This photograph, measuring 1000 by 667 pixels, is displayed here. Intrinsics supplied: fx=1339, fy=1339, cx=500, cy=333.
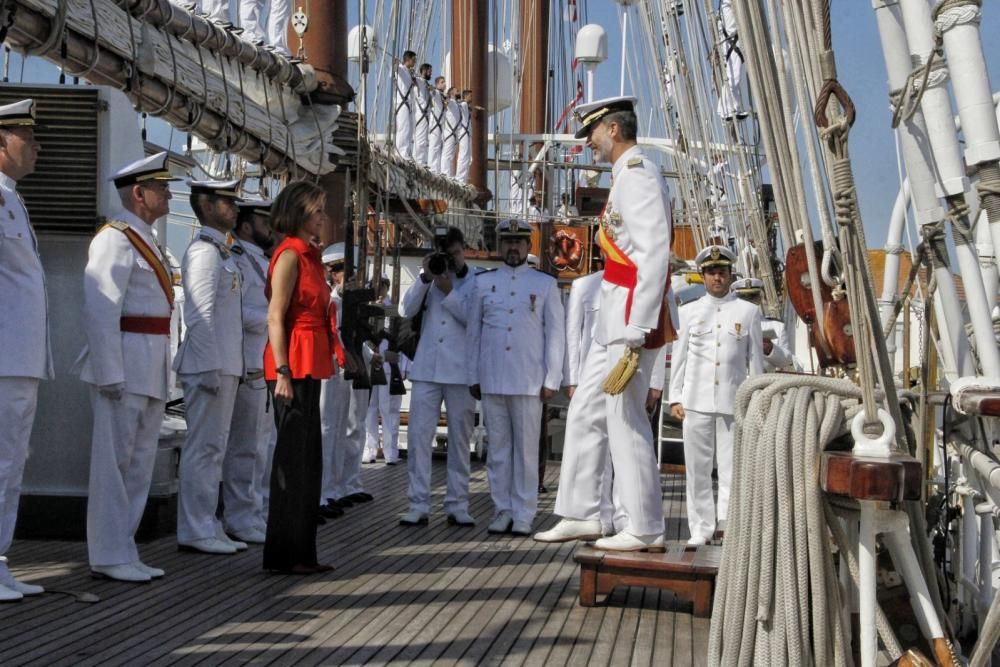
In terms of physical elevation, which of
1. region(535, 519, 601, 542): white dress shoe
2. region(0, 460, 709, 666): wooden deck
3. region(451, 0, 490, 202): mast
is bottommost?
region(0, 460, 709, 666): wooden deck

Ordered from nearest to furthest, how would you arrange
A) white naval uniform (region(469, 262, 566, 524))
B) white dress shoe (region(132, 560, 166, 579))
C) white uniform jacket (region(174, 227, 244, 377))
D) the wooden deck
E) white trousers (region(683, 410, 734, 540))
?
1. the wooden deck
2. white dress shoe (region(132, 560, 166, 579))
3. white uniform jacket (region(174, 227, 244, 377))
4. white trousers (region(683, 410, 734, 540))
5. white naval uniform (region(469, 262, 566, 524))

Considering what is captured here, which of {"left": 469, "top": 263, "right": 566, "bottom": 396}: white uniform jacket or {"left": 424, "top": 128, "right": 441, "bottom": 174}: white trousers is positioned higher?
{"left": 424, "top": 128, "right": 441, "bottom": 174}: white trousers

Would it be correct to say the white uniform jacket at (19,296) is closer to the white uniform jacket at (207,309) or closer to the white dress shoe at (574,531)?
the white uniform jacket at (207,309)

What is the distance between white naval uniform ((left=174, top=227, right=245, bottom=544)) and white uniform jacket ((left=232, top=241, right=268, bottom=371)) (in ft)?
1.36

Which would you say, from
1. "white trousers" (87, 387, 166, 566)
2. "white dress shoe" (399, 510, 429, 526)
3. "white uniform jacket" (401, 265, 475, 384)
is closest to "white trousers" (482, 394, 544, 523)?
"white uniform jacket" (401, 265, 475, 384)

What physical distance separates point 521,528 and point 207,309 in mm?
2229

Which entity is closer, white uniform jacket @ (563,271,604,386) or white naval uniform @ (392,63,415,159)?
white uniform jacket @ (563,271,604,386)

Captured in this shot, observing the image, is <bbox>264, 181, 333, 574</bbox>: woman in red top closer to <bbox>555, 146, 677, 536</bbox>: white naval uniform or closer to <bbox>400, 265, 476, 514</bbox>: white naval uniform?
<bbox>555, 146, 677, 536</bbox>: white naval uniform

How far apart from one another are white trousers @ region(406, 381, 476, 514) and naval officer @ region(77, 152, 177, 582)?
2233mm

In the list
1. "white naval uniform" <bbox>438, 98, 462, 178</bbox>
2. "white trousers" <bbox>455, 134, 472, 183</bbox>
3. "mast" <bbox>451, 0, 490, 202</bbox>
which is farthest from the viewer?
"mast" <bbox>451, 0, 490, 202</bbox>

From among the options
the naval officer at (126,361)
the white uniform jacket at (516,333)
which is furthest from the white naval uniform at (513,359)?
the naval officer at (126,361)

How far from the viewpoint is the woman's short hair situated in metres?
5.94

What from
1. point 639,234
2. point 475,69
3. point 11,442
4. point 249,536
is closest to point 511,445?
point 249,536

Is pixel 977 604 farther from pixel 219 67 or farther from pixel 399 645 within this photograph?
pixel 219 67
